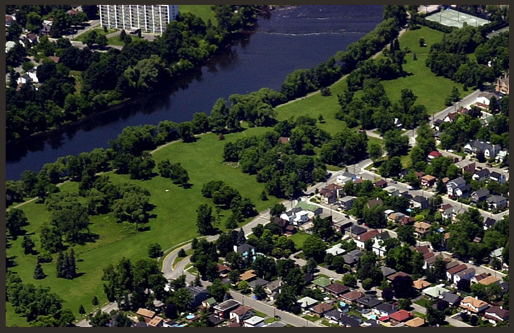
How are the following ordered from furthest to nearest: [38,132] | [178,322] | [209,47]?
1. [209,47]
2. [38,132]
3. [178,322]

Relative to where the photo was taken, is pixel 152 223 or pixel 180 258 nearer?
pixel 180 258

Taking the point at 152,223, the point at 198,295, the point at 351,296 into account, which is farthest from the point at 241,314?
the point at 152,223

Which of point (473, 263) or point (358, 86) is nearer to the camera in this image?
point (473, 263)

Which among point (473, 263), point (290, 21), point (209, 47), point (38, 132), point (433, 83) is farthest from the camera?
point (290, 21)

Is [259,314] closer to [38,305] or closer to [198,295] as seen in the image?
[198,295]

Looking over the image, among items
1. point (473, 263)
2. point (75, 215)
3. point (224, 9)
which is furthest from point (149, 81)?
point (473, 263)

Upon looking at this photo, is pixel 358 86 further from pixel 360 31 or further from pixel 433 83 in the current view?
pixel 360 31

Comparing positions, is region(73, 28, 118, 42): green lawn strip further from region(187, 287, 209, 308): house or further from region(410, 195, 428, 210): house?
region(187, 287, 209, 308): house
